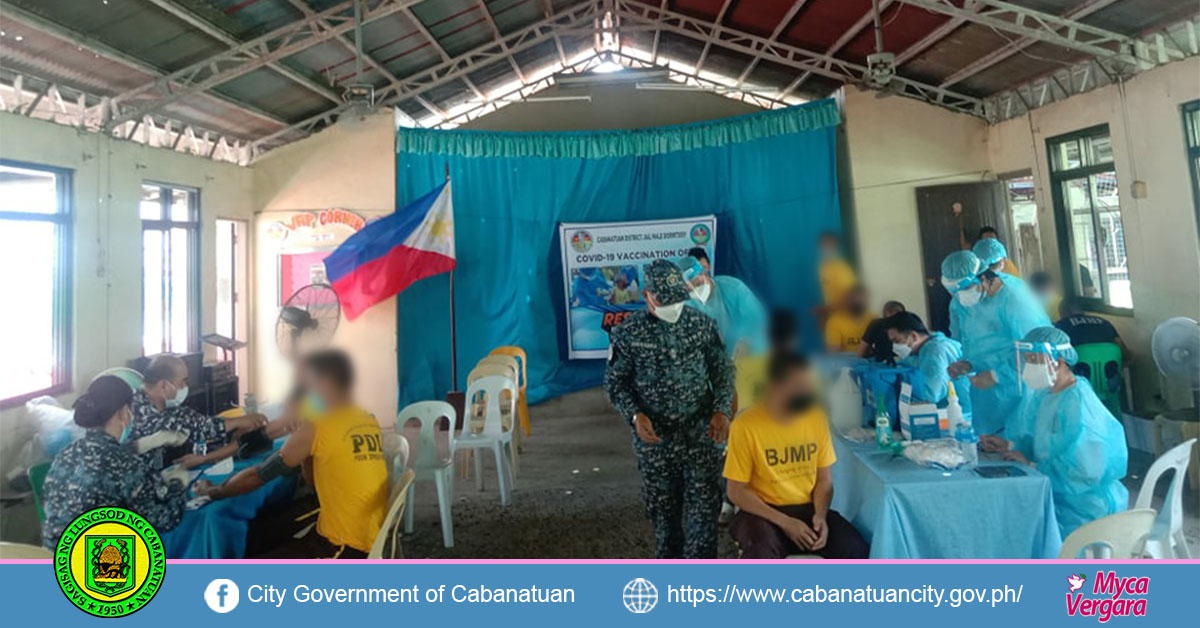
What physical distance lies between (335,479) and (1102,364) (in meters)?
3.22

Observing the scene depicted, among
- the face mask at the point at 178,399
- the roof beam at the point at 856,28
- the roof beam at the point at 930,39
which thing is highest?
the roof beam at the point at 856,28

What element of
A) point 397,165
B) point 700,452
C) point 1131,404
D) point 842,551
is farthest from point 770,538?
point 397,165

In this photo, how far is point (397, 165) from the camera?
14.3ft

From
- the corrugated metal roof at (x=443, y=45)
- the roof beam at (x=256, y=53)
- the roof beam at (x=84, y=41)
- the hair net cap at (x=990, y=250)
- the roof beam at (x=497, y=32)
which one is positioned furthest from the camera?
the roof beam at (x=497, y=32)

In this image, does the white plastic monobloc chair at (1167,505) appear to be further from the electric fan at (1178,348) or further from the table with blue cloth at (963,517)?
the electric fan at (1178,348)

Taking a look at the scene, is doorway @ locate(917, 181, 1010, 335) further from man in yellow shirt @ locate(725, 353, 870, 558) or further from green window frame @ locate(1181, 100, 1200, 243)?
green window frame @ locate(1181, 100, 1200, 243)

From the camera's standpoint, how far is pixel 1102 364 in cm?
248

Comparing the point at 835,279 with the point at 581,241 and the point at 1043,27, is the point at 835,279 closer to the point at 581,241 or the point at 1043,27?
the point at 1043,27

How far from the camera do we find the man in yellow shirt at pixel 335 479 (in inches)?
51.1

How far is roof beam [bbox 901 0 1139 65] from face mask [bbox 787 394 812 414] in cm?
280

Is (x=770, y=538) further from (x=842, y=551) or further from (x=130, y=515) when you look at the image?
(x=130, y=515)
